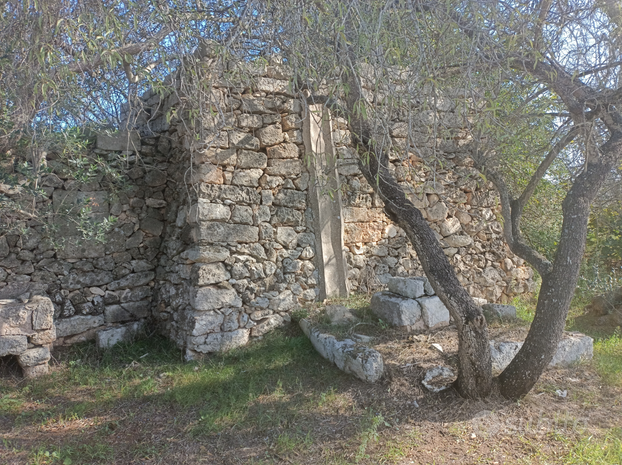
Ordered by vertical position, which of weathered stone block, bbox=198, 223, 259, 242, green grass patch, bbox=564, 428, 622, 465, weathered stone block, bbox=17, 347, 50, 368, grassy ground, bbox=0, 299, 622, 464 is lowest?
green grass patch, bbox=564, 428, 622, 465

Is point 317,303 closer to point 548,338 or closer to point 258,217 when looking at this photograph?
point 258,217

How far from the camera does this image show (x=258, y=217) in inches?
201

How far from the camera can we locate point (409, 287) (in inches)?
199

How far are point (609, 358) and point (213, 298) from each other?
4.04 meters

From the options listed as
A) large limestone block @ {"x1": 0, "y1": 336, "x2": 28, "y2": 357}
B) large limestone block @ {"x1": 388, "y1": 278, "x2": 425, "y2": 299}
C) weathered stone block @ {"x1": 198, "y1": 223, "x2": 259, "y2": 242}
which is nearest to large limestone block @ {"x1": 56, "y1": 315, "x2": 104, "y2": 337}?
large limestone block @ {"x1": 0, "y1": 336, "x2": 28, "y2": 357}

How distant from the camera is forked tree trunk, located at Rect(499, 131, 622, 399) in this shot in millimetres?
3719

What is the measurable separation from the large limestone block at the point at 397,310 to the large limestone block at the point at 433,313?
67 mm

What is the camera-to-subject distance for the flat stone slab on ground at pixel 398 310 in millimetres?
4887

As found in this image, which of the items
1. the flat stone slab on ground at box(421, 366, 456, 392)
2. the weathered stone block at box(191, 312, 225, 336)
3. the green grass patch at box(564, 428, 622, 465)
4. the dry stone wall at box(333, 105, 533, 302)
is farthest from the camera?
the dry stone wall at box(333, 105, 533, 302)

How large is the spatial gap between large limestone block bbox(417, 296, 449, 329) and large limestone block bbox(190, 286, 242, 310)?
6.29ft

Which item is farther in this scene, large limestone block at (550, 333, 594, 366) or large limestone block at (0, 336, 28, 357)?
large limestone block at (550, 333, 594, 366)

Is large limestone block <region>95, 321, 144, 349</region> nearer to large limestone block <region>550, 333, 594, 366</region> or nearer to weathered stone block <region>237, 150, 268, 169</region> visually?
weathered stone block <region>237, 150, 268, 169</region>

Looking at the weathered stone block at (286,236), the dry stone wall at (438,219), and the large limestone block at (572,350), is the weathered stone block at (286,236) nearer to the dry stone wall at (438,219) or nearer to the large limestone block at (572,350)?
the dry stone wall at (438,219)

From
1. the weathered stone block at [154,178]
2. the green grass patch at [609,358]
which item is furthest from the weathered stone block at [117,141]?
the green grass patch at [609,358]
